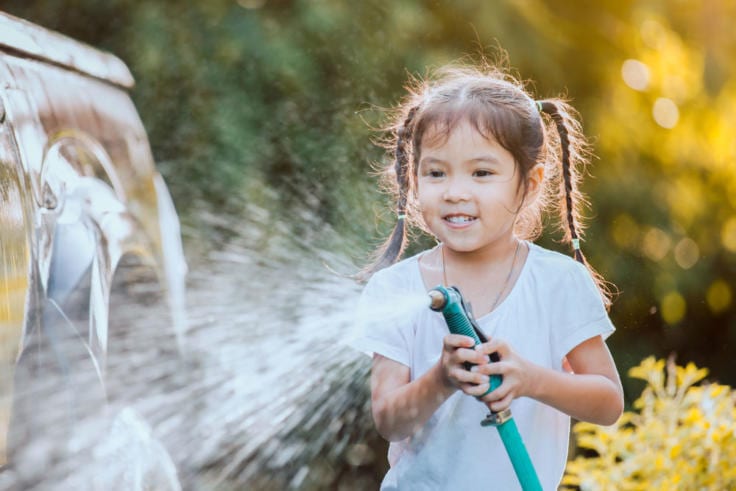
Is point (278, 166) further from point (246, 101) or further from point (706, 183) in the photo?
point (706, 183)

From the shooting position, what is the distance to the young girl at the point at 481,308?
5.27 ft

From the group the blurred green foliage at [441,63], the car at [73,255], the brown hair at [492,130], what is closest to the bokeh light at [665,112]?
the blurred green foliage at [441,63]

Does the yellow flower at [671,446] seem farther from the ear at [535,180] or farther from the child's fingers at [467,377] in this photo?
the child's fingers at [467,377]

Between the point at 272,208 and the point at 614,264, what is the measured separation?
4.26ft

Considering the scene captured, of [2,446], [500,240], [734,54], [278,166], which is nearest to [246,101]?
[278,166]

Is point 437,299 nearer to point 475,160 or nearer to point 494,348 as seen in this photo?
point 494,348

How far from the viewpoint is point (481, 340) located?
1.38 metres

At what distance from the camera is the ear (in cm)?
171

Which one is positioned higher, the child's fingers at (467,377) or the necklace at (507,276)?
the necklace at (507,276)

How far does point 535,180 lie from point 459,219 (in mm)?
186

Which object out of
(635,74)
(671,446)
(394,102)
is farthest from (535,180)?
(635,74)

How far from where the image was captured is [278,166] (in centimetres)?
331

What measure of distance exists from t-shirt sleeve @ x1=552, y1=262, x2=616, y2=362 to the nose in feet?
0.75

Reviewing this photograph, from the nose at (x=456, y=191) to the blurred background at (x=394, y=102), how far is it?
1642 millimetres
